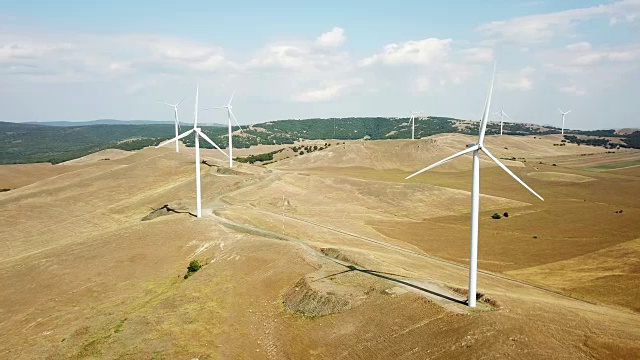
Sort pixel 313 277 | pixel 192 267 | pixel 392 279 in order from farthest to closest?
pixel 192 267 → pixel 313 277 → pixel 392 279

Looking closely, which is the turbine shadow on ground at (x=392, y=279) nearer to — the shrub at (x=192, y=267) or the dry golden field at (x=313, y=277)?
the dry golden field at (x=313, y=277)

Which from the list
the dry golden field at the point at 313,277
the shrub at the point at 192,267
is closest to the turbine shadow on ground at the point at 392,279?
the dry golden field at the point at 313,277

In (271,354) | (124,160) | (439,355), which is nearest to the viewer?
(439,355)

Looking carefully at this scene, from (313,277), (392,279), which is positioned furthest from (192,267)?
(392,279)

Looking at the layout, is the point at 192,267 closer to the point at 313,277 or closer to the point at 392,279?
the point at 313,277

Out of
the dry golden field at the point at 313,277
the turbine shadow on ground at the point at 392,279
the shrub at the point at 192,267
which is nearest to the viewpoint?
the dry golden field at the point at 313,277

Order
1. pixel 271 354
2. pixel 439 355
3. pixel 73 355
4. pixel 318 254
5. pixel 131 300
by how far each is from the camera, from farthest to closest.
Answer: pixel 318 254 < pixel 131 300 < pixel 73 355 < pixel 271 354 < pixel 439 355

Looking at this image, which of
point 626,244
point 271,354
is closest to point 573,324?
point 271,354

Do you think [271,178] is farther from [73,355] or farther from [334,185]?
[73,355]
